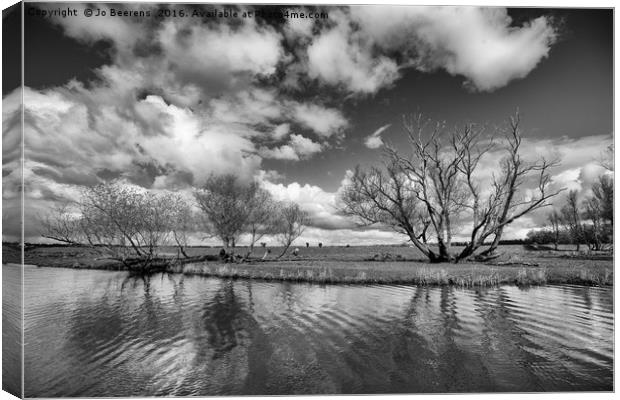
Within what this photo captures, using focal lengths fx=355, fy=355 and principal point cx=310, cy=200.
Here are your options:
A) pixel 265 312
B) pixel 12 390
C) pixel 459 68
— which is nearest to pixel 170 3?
pixel 459 68

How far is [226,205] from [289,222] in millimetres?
5106

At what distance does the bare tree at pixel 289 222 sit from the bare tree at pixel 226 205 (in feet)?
8.49

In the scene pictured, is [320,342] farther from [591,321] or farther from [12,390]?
[591,321]

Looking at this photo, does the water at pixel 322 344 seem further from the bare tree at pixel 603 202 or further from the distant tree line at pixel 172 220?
the distant tree line at pixel 172 220

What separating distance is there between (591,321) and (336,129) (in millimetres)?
7638

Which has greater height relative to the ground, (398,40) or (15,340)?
(398,40)

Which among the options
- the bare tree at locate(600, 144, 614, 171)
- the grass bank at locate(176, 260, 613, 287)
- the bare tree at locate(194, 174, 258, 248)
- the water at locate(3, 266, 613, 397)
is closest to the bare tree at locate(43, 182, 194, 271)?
the bare tree at locate(194, 174, 258, 248)

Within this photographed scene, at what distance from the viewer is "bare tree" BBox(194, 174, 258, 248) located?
27.2 metres

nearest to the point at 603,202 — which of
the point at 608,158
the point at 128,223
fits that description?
the point at 608,158

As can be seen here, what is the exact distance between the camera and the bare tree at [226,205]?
27.2 metres

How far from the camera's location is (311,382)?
18.4 ft

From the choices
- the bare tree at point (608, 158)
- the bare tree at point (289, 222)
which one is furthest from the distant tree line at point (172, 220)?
the bare tree at point (608, 158)

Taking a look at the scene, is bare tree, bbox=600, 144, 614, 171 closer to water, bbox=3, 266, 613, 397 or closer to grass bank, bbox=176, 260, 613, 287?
water, bbox=3, 266, 613, 397

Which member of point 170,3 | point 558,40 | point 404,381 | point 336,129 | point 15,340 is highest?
point 170,3
